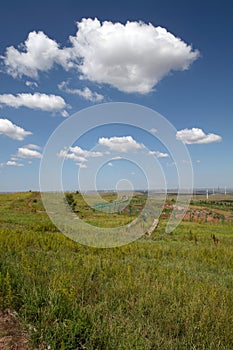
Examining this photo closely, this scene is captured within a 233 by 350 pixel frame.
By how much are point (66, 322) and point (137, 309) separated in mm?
1216

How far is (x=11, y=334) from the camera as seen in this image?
3068 millimetres

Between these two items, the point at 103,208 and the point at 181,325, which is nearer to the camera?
the point at 181,325

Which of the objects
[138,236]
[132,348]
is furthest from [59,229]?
[132,348]

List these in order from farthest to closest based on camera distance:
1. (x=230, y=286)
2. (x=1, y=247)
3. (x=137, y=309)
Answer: (x=1, y=247) < (x=230, y=286) < (x=137, y=309)

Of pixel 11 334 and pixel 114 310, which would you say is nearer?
pixel 11 334

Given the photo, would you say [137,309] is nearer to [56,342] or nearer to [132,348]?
[132,348]

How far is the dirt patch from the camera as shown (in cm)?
285

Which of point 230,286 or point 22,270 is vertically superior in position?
point 22,270

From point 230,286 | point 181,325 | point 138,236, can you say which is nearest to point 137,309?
point 181,325

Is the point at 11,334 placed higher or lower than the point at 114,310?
higher

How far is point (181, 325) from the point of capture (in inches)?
141

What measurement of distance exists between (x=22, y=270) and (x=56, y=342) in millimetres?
2476

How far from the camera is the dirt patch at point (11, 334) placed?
285 cm

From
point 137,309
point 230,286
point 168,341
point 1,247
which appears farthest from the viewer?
point 1,247
